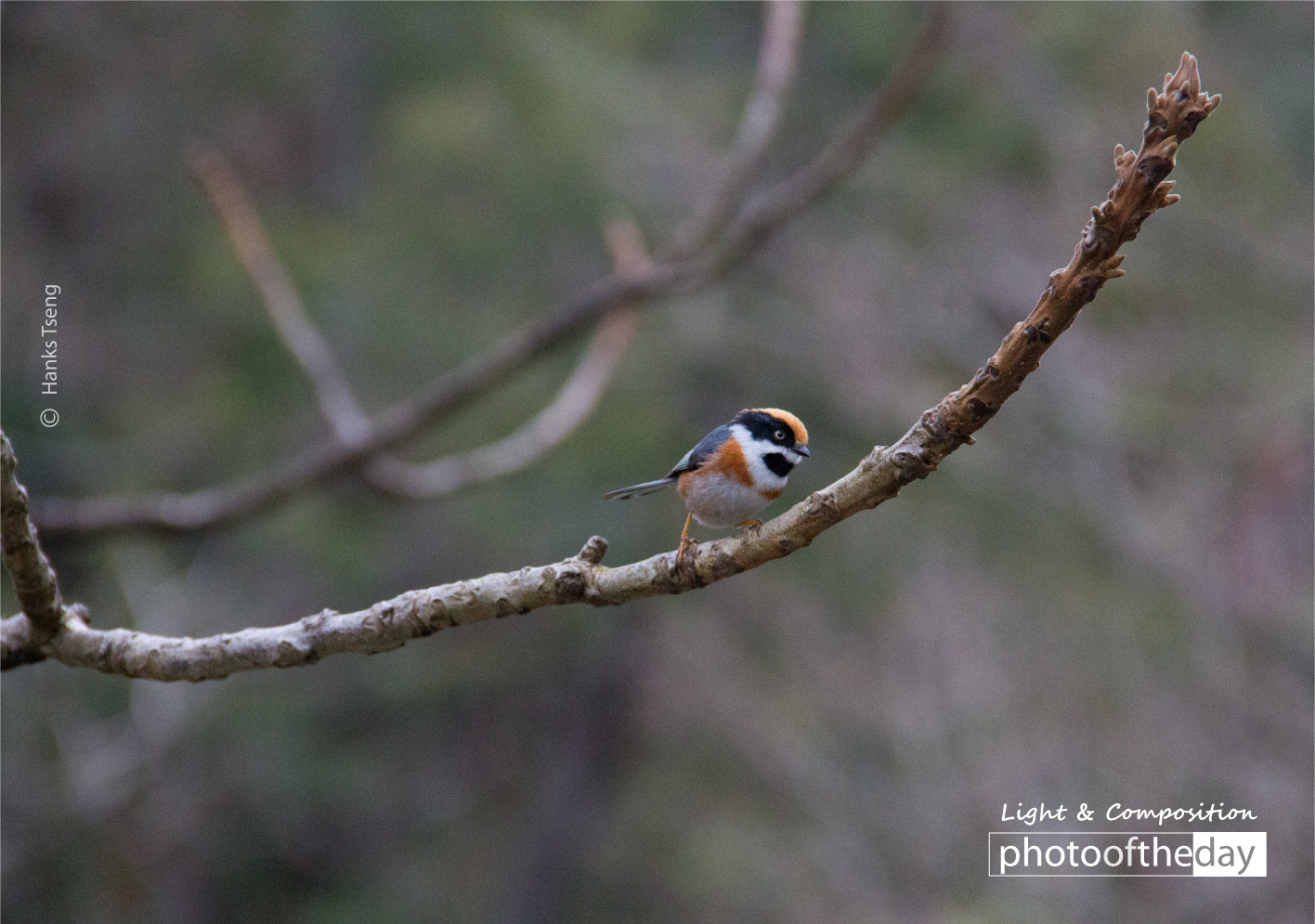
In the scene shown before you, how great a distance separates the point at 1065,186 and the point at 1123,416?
70.8 inches

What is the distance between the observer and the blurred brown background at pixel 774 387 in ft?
26.9

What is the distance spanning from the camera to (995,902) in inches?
330

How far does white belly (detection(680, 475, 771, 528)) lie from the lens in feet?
7.47

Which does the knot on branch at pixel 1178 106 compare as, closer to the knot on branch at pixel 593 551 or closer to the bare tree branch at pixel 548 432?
the knot on branch at pixel 593 551

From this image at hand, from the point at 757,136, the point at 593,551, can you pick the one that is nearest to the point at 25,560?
the point at 593,551

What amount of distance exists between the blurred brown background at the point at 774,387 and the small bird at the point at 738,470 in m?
4.67

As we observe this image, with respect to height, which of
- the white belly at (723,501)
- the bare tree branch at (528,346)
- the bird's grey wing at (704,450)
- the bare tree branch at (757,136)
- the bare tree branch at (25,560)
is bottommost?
the bare tree branch at (25,560)

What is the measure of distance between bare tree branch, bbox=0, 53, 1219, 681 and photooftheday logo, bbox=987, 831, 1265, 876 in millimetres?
4522

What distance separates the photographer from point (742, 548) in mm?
1770

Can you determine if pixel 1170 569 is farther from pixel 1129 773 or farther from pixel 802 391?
pixel 802 391

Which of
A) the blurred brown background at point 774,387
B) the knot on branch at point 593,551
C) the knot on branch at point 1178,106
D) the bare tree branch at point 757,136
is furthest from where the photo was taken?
the blurred brown background at point 774,387

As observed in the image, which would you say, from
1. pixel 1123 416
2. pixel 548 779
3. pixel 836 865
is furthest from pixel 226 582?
pixel 1123 416

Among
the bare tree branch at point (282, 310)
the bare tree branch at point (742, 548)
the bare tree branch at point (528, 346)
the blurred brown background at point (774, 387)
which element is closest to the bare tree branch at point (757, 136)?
the bare tree branch at point (528, 346)

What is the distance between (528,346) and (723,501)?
7.39 feet
